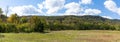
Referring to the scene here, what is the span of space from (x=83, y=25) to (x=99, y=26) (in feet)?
45.1

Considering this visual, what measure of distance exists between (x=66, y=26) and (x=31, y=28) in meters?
57.2

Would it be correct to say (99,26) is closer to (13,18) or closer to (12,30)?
(13,18)

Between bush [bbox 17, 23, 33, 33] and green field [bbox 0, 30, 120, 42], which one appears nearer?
green field [bbox 0, 30, 120, 42]

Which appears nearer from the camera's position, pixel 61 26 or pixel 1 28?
pixel 1 28

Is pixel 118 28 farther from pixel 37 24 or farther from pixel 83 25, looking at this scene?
pixel 37 24

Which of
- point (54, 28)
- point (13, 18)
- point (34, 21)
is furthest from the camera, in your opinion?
point (54, 28)

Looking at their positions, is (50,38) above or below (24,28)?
above

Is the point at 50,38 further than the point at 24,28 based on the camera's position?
No

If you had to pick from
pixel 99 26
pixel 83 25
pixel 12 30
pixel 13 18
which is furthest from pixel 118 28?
pixel 12 30

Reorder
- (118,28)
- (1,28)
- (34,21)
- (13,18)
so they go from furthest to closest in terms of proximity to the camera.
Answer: (118,28) → (13,18) → (34,21) → (1,28)

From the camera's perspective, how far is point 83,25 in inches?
6368

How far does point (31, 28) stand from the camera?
10144 centimetres

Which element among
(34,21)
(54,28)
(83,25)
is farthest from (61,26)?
(34,21)

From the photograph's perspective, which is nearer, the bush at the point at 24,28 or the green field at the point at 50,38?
the green field at the point at 50,38
